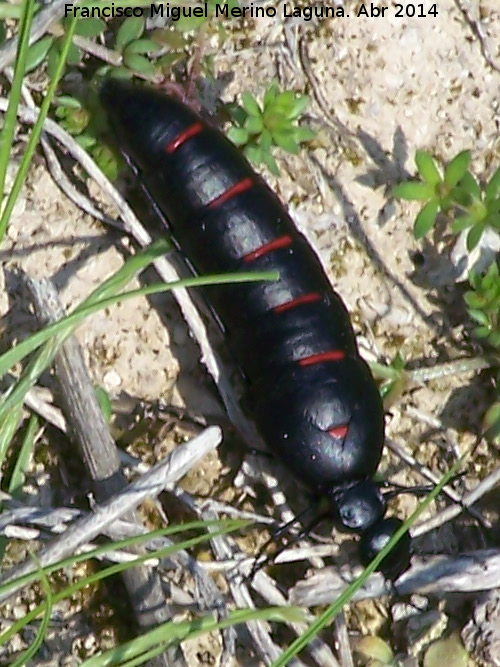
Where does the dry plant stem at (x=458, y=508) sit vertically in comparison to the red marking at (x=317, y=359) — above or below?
below

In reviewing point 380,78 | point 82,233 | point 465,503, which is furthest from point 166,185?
point 465,503

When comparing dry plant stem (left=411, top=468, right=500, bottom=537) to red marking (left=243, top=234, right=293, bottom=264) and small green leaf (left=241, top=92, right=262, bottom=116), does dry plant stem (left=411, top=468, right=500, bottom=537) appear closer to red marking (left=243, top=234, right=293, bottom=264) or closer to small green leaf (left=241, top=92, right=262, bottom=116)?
red marking (left=243, top=234, right=293, bottom=264)

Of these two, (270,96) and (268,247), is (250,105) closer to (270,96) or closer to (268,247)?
(270,96)

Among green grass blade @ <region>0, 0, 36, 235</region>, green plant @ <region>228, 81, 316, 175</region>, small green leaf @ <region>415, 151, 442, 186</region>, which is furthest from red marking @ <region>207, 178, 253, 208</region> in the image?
green grass blade @ <region>0, 0, 36, 235</region>

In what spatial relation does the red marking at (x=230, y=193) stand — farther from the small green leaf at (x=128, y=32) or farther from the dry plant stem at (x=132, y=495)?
the dry plant stem at (x=132, y=495)

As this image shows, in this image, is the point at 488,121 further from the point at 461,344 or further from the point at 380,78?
the point at 461,344

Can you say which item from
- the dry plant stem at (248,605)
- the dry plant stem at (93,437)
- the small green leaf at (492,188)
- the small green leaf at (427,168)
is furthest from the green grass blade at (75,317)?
the small green leaf at (492,188)

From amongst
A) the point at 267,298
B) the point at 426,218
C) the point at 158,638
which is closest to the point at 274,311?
the point at 267,298
